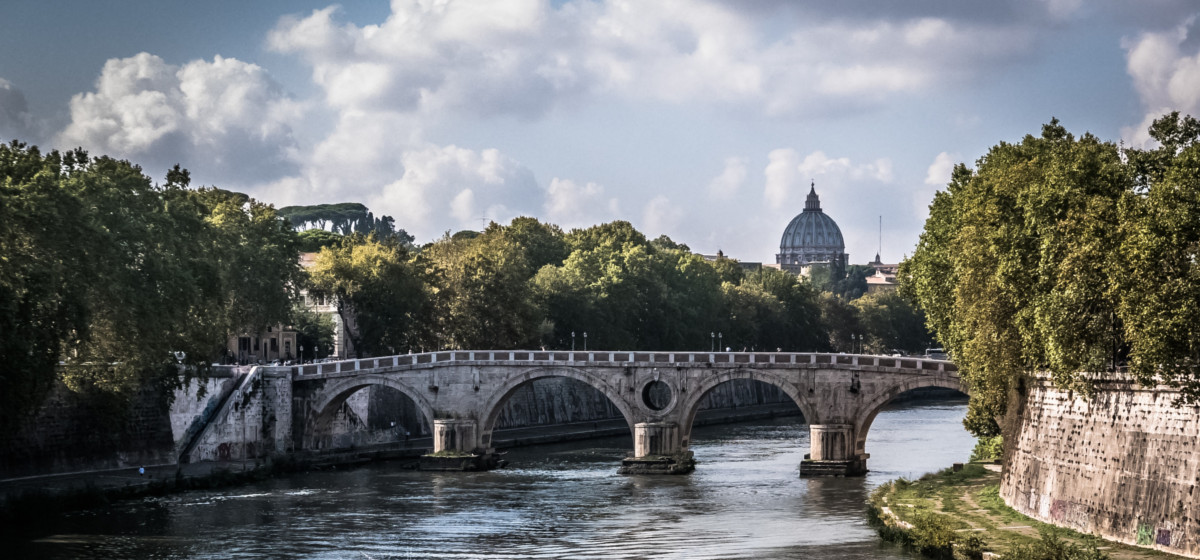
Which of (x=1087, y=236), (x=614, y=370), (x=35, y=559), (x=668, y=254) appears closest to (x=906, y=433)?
(x=614, y=370)

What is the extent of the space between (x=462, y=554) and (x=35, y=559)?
1230 cm

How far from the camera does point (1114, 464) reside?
40.0 metres

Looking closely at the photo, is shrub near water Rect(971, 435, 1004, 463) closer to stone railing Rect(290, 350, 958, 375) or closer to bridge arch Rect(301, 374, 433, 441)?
stone railing Rect(290, 350, 958, 375)

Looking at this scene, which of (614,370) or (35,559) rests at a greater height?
(614,370)

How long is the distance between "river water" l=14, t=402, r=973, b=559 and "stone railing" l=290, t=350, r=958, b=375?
4784mm

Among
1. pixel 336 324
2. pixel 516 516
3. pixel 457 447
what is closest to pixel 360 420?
pixel 457 447

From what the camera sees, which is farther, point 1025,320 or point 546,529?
point 546,529

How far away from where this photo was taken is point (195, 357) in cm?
6619

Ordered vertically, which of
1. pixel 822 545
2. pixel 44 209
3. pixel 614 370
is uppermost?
pixel 44 209

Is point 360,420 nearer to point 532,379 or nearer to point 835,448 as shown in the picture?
point 532,379

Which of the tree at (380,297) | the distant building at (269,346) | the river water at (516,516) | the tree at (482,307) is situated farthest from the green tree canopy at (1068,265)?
the distant building at (269,346)

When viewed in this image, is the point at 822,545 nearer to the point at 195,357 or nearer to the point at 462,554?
the point at 462,554

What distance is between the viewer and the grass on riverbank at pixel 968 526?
36812 mm

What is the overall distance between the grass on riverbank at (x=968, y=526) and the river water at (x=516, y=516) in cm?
108
